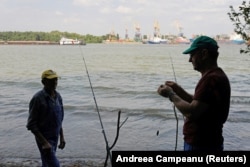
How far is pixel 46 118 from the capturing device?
15.8 ft

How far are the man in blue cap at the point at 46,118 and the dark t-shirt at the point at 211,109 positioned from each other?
2.14 m

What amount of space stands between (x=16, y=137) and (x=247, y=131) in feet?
25.7

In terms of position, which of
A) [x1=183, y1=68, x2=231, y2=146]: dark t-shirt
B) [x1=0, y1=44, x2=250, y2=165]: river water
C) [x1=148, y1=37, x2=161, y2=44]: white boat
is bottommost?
[x1=0, y1=44, x2=250, y2=165]: river water

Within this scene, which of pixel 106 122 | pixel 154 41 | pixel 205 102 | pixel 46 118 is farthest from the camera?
pixel 154 41

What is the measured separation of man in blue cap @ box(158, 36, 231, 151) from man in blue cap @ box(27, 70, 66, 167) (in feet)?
6.65

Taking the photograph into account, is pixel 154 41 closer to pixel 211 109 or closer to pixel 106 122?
pixel 106 122

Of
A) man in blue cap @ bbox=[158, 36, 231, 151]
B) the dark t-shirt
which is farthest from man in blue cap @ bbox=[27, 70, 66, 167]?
the dark t-shirt

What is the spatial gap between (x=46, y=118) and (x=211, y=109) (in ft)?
8.06

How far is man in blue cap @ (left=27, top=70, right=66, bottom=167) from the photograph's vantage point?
475 centimetres

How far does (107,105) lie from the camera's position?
1947 cm

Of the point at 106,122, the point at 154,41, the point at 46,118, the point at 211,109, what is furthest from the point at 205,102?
the point at 154,41

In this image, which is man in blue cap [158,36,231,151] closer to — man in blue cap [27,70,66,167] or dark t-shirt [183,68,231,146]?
dark t-shirt [183,68,231,146]

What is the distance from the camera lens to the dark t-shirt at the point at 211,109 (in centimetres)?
311

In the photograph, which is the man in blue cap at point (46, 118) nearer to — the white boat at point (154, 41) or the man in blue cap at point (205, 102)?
the man in blue cap at point (205, 102)
